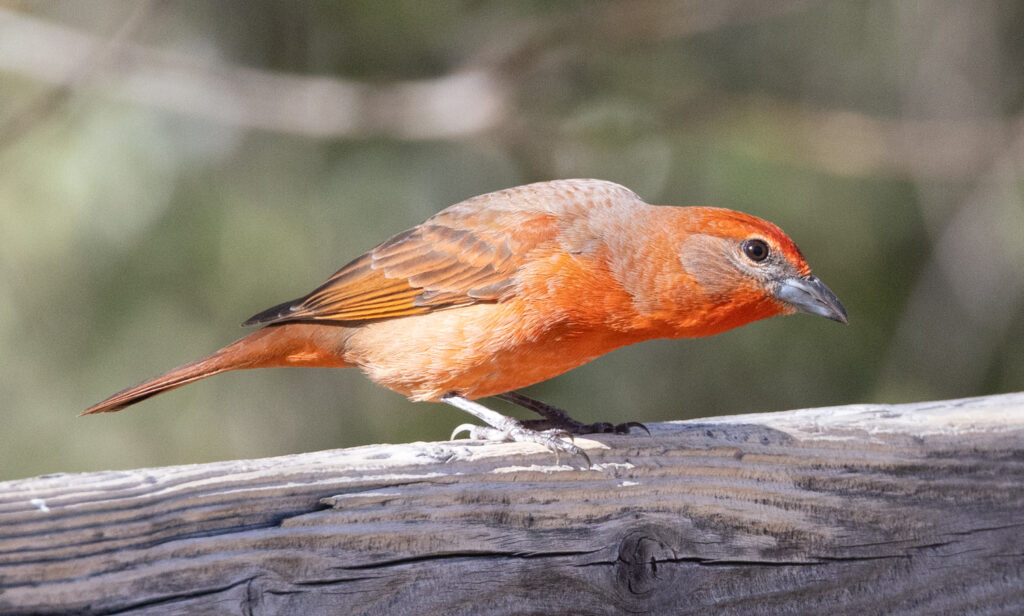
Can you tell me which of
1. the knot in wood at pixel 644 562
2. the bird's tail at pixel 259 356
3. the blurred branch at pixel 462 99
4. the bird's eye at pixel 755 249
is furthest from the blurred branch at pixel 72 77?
the knot in wood at pixel 644 562

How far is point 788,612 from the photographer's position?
2.45 metres

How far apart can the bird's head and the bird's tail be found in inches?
49.7

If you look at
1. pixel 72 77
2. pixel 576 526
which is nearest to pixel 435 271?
pixel 576 526

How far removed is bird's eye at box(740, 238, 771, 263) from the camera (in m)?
3.50

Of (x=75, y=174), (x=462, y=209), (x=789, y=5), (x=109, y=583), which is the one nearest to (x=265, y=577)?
(x=109, y=583)

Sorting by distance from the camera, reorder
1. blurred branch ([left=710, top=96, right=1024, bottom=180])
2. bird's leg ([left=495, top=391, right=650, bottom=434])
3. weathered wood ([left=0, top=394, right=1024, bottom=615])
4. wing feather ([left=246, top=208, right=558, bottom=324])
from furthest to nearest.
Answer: blurred branch ([left=710, top=96, right=1024, bottom=180]) → wing feather ([left=246, top=208, right=558, bottom=324]) → bird's leg ([left=495, top=391, right=650, bottom=434]) → weathered wood ([left=0, top=394, right=1024, bottom=615])

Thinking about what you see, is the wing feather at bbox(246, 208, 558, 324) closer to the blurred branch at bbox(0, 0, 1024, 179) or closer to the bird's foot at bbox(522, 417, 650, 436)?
the bird's foot at bbox(522, 417, 650, 436)

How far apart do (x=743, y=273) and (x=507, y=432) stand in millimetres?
907

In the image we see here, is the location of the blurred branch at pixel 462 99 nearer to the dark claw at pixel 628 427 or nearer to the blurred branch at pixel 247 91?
the blurred branch at pixel 247 91

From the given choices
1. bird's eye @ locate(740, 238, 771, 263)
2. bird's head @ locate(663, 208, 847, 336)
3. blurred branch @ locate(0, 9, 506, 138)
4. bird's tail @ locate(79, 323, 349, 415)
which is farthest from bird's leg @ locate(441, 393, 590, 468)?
blurred branch @ locate(0, 9, 506, 138)

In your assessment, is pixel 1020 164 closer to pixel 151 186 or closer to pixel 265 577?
pixel 151 186

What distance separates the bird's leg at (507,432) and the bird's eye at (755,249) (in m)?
0.89

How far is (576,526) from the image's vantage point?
2.35m

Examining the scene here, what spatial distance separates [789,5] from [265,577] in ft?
17.8
